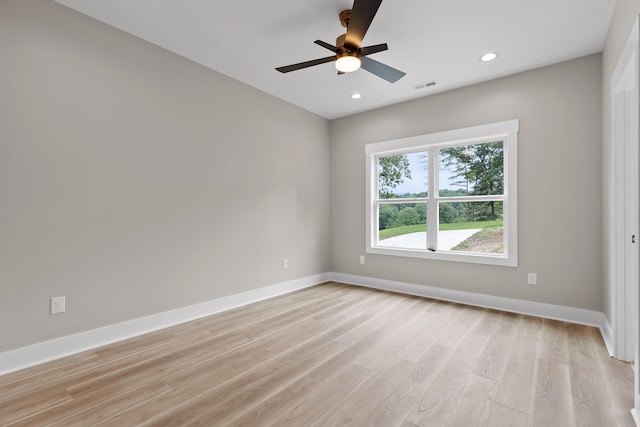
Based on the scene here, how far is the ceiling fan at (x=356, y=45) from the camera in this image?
1874mm

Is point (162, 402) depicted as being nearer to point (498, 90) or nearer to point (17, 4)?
point (17, 4)

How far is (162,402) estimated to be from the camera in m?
1.75

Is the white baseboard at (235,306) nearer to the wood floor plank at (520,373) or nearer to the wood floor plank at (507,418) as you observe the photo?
the wood floor plank at (520,373)

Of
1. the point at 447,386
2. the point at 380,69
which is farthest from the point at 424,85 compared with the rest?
the point at 447,386

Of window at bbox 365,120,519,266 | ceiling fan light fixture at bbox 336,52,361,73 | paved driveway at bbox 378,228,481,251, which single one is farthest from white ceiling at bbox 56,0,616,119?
paved driveway at bbox 378,228,481,251

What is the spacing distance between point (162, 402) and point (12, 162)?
6.40 feet

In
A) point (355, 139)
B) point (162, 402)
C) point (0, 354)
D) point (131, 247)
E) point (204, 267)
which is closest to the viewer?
point (162, 402)

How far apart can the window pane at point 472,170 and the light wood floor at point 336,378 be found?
159 centimetres

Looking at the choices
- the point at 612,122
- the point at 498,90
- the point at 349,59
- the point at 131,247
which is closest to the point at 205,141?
the point at 131,247

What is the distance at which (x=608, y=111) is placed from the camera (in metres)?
2.60

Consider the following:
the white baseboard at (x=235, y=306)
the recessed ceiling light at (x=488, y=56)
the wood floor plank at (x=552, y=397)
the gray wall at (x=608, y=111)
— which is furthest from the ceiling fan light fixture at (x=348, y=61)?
the white baseboard at (x=235, y=306)

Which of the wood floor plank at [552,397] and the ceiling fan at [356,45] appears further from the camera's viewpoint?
the ceiling fan at [356,45]

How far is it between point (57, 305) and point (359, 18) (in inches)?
119

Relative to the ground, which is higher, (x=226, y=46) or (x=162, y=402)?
(x=226, y=46)
